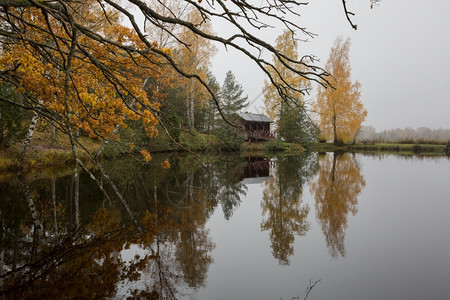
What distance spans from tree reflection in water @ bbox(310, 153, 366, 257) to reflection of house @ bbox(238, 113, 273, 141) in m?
19.5

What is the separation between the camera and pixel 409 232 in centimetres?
486

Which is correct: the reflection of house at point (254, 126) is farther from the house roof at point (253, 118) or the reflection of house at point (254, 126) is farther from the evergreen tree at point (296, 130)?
the evergreen tree at point (296, 130)

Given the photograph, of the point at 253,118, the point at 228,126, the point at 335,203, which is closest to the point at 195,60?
the point at 228,126

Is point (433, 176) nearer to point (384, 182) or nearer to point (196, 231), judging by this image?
point (384, 182)

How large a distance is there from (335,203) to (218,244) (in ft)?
11.6

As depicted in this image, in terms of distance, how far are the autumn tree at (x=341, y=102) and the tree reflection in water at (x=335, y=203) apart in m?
22.3

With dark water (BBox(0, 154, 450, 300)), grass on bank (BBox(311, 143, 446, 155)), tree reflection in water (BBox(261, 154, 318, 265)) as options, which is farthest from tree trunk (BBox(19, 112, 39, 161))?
grass on bank (BBox(311, 143, 446, 155))

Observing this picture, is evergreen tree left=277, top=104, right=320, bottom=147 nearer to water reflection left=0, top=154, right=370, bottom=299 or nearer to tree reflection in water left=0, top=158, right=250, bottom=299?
water reflection left=0, top=154, right=370, bottom=299

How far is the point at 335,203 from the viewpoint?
648 centimetres

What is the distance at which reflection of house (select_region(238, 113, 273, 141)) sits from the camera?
1193 inches

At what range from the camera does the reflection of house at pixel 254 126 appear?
30297 millimetres

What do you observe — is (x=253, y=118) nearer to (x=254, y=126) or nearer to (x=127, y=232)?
(x=254, y=126)

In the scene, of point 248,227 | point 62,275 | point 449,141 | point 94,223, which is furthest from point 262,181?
point 449,141

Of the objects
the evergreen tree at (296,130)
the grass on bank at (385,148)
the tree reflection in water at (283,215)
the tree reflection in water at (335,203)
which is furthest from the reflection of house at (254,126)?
the tree reflection in water at (283,215)
